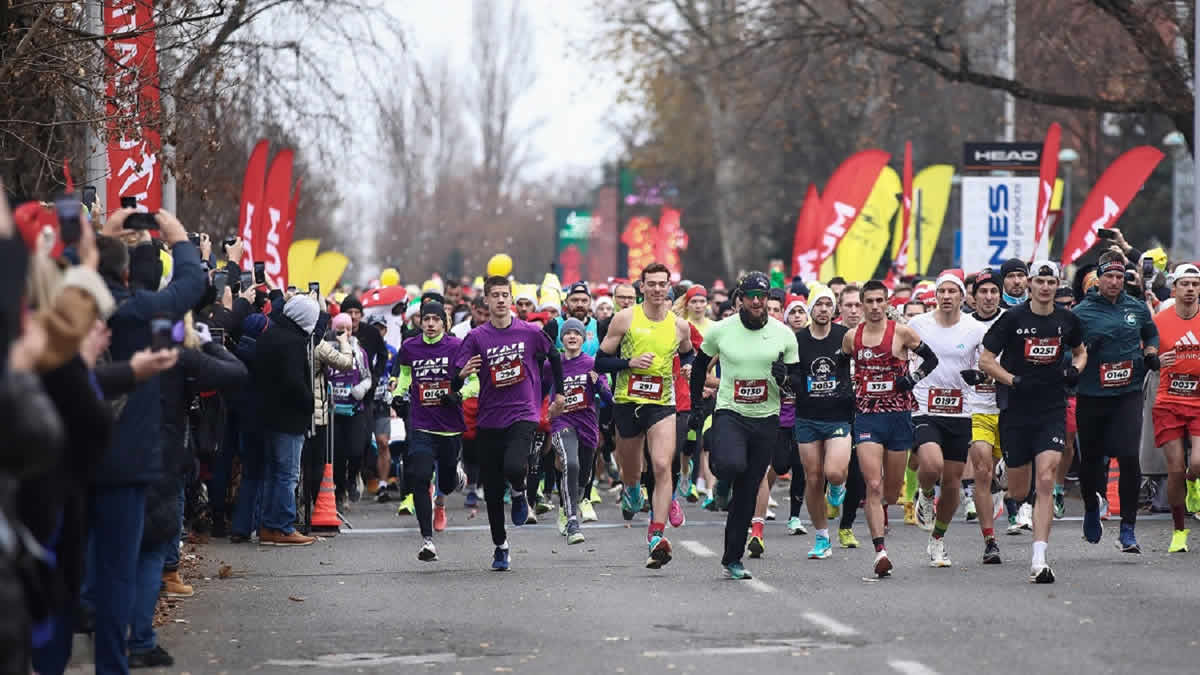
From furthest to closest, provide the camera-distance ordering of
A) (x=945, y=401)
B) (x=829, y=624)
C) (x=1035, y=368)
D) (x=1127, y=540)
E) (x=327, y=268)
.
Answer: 1. (x=327, y=268)
2. (x=1127, y=540)
3. (x=945, y=401)
4. (x=1035, y=368)
5. (x=829, y=624)

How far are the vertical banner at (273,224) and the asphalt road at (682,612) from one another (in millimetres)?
4609

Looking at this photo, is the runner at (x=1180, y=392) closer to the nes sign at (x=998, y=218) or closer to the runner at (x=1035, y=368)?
the runner at (x=1035, y=368)

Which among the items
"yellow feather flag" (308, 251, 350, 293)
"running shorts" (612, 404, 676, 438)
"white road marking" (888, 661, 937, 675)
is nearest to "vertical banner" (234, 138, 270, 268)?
"yellow feather flag" (308, 251, 350, 293)

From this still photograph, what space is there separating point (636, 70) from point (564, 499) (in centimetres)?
2813

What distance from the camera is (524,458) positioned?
1415cm

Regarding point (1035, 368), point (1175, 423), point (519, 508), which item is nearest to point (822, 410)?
point (1035, 368)

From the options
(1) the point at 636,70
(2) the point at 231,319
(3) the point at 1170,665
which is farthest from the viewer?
A: (1) the point at 636,70

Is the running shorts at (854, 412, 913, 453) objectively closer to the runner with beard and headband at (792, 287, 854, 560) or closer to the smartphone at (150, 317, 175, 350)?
the runner with beard and headband at (792, 287, 854, 560)

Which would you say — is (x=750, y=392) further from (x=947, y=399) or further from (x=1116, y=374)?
(x=1116, y=374)

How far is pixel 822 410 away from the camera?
583 inches

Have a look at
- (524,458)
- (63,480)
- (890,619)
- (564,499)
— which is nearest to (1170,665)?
(890,619)

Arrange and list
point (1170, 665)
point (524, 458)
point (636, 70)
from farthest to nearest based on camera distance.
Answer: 1. point (636, 70)
2. point (524, 458)
3. point (1170, 665)

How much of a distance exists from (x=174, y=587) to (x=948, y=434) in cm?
529

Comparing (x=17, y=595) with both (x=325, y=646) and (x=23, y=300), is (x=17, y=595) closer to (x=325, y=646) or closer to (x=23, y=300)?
(x=23, y=300)
